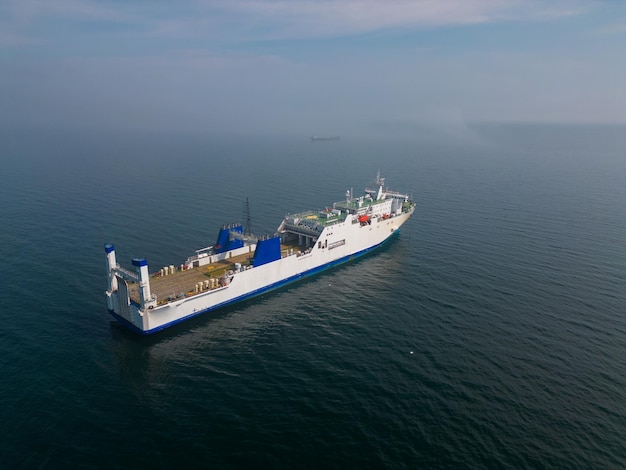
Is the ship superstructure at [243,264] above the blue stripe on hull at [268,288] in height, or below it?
above

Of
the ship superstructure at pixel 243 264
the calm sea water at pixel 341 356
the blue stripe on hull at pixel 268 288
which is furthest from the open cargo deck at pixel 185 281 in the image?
the calm sea water at pixel 341 356

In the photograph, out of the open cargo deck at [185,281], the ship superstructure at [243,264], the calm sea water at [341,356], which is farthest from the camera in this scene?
the open cargo deck at [185,281]

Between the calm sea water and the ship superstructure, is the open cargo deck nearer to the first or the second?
the ship superstructure

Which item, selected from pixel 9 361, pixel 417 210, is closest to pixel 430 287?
pixel 417 210

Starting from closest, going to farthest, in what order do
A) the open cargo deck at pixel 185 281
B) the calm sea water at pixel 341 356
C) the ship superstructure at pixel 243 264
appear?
1. the calm sea water at pixel 341 356
2. the ship superstructure at pixel 243 264
3. the open cargo deck at pixel 185 281

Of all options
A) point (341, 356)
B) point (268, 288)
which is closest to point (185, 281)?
point (268, 288)

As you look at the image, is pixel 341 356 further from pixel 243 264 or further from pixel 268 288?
pixel 243 264

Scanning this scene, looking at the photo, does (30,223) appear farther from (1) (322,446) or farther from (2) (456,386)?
(2) (456,386)

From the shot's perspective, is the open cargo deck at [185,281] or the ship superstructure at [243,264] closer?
the ship superstructure at [243,264]

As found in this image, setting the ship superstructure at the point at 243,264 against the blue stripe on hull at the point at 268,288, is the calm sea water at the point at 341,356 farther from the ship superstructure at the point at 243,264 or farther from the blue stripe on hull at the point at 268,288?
the ship superstructure at the point at 243,264
